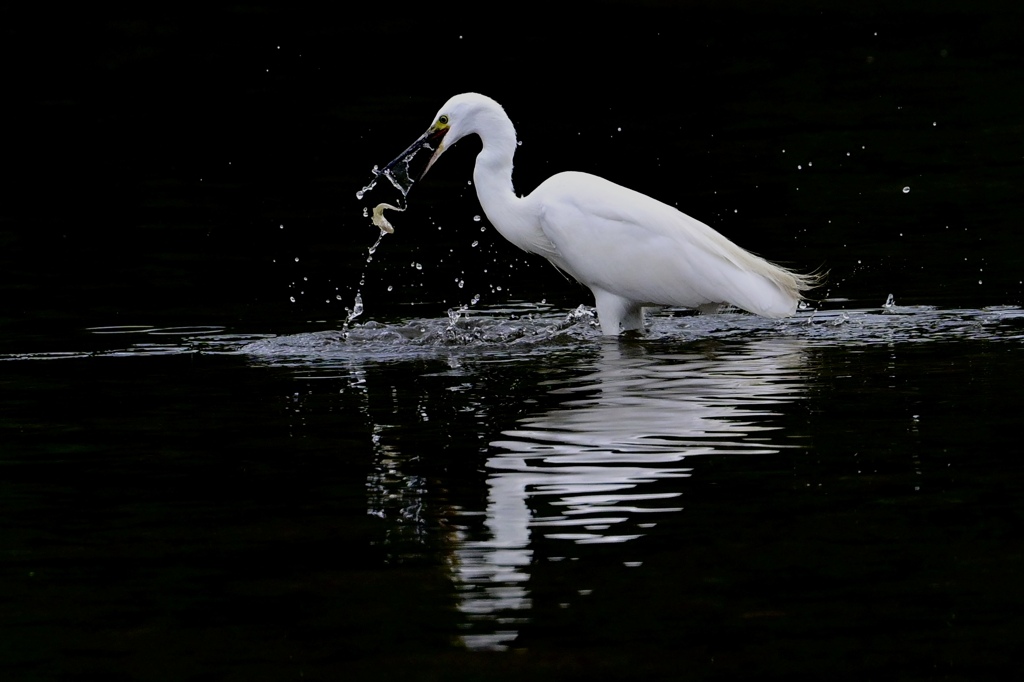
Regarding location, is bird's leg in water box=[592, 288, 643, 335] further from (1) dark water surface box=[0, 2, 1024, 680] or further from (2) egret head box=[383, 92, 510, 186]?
(2) egret head box=[383, 92, 510, 186]

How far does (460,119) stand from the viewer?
11.4m

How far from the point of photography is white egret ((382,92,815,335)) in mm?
11172

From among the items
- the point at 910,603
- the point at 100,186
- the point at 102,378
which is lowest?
the point at 910,603

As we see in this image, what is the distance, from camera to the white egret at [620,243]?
11.2 meters

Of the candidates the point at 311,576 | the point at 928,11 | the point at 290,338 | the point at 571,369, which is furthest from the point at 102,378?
the point at 928,11

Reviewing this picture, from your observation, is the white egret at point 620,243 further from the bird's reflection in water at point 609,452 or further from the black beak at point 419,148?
the bird's reflection in water at point 609,452

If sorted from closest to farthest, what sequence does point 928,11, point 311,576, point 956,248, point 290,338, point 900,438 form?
point 311,576 → point 900,438 → point 290,338 → point 956,248 → point 928,11

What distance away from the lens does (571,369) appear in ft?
32.4

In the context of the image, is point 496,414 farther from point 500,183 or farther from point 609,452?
point 500,183

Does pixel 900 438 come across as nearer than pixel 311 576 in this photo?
No

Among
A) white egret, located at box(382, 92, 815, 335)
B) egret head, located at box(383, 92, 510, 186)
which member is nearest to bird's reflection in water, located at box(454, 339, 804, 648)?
white egret, located at box(382, 92, 815, 335)

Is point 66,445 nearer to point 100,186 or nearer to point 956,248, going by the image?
point 956,248

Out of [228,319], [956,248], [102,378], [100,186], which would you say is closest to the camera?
[102,378]

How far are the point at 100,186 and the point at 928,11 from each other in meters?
16.9
